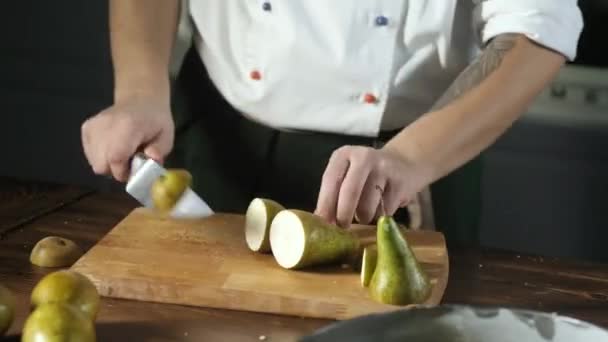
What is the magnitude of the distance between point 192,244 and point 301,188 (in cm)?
23

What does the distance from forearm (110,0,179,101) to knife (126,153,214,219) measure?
0.12 meters

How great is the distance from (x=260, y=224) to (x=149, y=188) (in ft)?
0.39

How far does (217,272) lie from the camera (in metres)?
0.83

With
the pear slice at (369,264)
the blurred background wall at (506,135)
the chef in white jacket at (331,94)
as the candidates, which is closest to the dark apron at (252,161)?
the chef in white jacket at (331,94)

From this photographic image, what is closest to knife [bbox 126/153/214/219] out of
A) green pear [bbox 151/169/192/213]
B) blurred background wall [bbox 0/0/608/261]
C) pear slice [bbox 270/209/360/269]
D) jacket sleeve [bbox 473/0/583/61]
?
green pear [bbox 151/169/192/213]

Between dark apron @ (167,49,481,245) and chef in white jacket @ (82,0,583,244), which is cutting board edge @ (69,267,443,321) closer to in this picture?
chef in white jacket @ (82,0,583,244)

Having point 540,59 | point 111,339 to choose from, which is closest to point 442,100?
point 540,59

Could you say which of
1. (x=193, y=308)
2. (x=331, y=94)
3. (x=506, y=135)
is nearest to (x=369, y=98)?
(x=331, y=94)

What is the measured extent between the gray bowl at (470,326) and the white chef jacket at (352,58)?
510mm

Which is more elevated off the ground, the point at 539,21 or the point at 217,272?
the point at 539,21

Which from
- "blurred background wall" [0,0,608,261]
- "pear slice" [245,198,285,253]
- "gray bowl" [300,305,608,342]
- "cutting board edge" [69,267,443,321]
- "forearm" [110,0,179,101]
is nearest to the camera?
"gray bowl" [300,305,608,342]

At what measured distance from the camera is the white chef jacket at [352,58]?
1.03m

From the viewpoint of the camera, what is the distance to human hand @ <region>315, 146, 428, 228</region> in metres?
0.86

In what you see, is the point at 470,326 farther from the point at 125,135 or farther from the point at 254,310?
the point at 125,135
